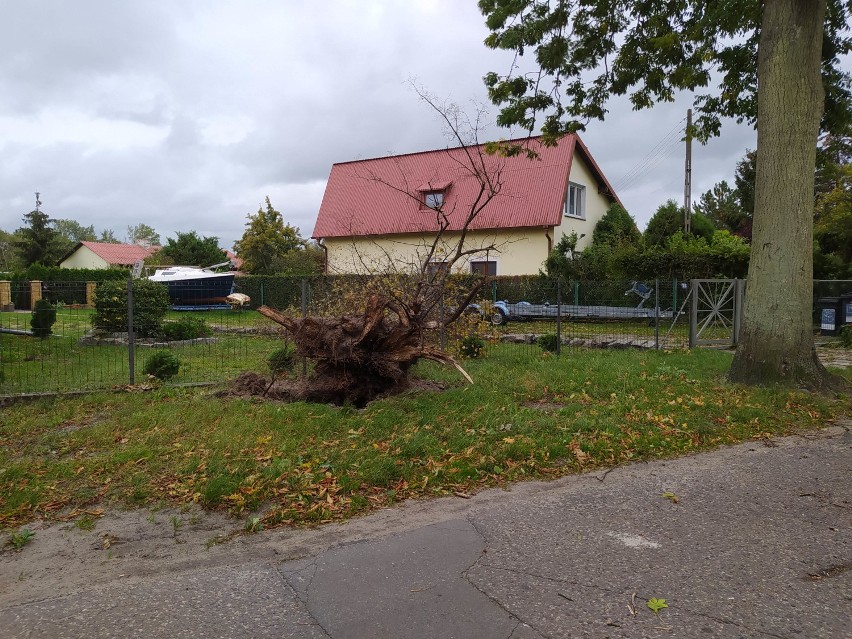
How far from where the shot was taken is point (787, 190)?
842 centimetres

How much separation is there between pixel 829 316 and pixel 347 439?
1599 centimetres

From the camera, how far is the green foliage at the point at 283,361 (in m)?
8.48

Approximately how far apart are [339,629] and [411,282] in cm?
814

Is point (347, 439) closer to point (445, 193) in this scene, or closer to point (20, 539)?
point (20, 539)

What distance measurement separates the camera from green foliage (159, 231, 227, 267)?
41625 millimetres

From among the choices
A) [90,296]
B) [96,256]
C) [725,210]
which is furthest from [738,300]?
[96,256]

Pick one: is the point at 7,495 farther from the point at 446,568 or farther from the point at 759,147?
the point at 759,147

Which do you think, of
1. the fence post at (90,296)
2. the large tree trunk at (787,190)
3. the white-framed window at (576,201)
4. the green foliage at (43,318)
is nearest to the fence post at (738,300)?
the large tree trunk at (787,190)

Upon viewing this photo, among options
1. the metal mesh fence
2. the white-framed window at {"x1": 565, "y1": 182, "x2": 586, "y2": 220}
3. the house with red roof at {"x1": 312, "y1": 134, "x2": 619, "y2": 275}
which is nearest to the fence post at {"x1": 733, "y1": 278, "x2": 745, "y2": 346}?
the metal mesh fence

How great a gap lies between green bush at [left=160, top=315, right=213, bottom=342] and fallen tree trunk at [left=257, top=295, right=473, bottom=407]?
651cm

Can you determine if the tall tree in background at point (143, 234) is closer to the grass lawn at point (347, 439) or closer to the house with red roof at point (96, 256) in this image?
the house with red roof at point (96, 256)

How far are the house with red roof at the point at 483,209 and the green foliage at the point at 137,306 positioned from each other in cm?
1034

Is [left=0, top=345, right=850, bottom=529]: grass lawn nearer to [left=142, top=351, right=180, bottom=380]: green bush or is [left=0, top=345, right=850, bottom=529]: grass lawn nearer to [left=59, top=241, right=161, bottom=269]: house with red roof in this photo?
[left=142, top=351, right=180, bottom=380]: green bush

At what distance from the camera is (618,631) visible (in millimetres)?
2916
